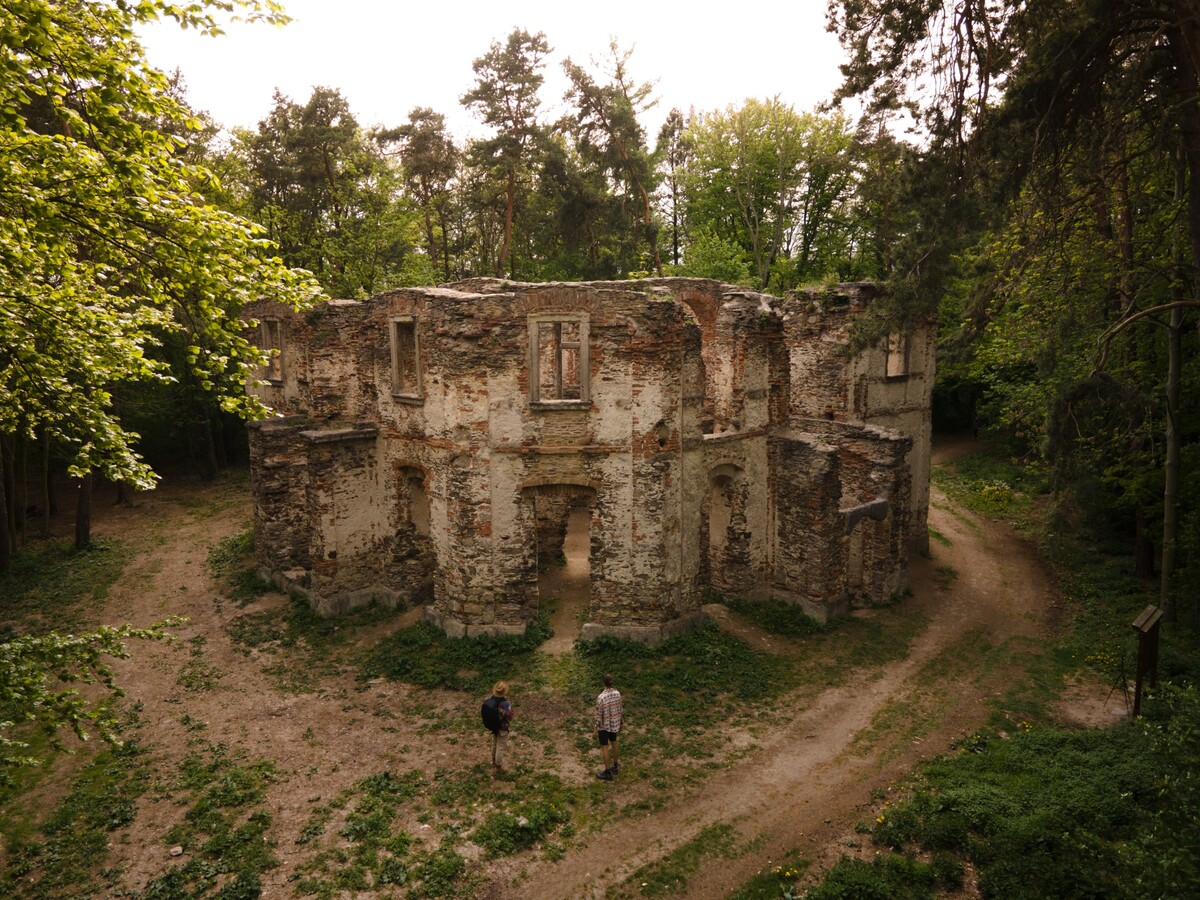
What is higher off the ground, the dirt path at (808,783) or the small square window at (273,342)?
the small square window at (273,342)

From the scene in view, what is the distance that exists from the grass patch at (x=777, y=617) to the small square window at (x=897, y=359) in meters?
7.82

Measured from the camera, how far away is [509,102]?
29.8 m

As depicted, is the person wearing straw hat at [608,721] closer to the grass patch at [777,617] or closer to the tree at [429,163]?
the grass patch at [777,617]

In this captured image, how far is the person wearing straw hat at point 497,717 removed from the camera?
11.2 m

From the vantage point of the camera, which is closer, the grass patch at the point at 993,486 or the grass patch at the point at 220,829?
the grass patch at the point at 220,829

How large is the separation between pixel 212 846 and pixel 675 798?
21.0 ft

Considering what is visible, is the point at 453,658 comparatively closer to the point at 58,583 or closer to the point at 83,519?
the point at 58,583

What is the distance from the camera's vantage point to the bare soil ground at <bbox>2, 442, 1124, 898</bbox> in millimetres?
9594

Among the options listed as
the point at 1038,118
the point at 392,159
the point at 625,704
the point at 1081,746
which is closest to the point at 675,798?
the point at 625,704

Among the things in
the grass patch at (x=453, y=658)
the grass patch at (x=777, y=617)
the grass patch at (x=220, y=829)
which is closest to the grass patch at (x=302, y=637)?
the grass patch at (x=453, y=658)

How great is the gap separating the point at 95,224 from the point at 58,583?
1625 cm

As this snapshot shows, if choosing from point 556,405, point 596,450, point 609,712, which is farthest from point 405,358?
point 609,712

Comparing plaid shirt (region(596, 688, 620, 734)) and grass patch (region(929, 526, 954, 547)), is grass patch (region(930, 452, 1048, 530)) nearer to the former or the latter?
grass patch (region(929, 526, 954, 547))

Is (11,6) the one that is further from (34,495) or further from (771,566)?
(34,495)
